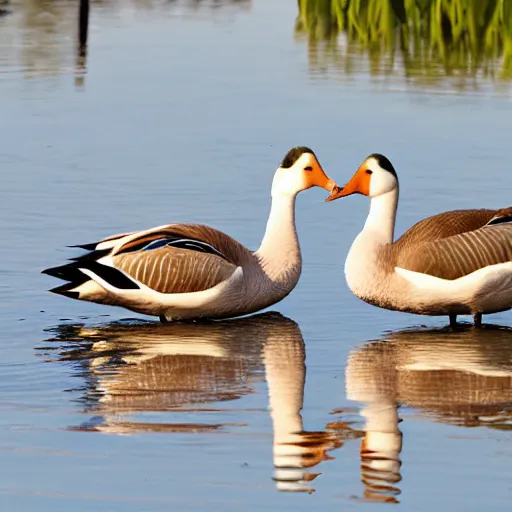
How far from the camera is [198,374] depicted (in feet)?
33.3

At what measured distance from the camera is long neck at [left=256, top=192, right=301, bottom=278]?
1202cm

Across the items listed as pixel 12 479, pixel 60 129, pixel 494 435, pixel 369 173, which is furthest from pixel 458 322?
pixel 60 129

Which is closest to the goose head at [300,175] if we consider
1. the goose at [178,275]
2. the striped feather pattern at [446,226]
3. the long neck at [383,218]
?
the long neck at [383,218]

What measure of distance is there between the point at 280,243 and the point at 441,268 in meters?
1.31

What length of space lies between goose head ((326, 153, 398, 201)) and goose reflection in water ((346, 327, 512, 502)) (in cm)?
126

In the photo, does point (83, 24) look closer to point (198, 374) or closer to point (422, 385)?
point (198, 374)

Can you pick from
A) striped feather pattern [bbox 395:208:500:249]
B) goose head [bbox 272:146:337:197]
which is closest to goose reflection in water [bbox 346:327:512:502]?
striped feather pattern [bbox 395:208:500:249]

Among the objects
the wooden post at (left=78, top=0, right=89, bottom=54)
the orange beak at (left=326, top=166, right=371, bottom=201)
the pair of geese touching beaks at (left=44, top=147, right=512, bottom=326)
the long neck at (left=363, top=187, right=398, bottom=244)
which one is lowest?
→ the wooden post at (left=78, top=0, right=89, bottom=54)

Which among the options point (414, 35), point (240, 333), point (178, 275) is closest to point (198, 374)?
point (240, 333)

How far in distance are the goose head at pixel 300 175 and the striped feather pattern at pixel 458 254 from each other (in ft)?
3.35

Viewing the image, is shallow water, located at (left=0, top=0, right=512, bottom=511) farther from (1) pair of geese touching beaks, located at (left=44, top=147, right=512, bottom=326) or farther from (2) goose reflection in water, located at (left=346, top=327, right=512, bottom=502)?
(1) pair of geese touching beaks, located at (left=44, top=147, right=512, bottom=326)

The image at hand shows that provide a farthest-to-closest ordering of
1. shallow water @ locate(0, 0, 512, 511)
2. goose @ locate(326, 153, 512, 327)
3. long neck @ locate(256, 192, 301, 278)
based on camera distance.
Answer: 1. long neck @ locate(256, 192, 301, 278)
2. goose @ locate(326, 153, 512, 327)
3. shallow water @ locate(0, 0, 512, 511)

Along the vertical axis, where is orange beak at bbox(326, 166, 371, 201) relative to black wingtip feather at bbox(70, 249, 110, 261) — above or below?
above

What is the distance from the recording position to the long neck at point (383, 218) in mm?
12047
